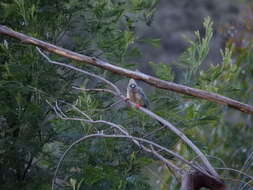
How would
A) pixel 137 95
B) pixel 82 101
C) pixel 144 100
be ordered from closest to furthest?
pixel 82 101
pixel 144 100
pixel 137 95

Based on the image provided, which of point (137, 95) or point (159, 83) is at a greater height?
point (159, 83)

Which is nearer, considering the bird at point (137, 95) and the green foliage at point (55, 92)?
the green foliage at point (55, 92)

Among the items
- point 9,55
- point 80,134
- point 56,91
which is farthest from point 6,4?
point 80,134

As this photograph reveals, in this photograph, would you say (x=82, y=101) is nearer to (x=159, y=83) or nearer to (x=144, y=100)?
(x=144, y=100)

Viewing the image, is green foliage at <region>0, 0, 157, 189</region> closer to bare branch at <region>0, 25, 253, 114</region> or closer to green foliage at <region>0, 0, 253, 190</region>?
green foliage at <region>0, 0, 253, 190</region>

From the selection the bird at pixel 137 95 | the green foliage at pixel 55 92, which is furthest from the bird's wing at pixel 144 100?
the green foliage at pixel 55 92

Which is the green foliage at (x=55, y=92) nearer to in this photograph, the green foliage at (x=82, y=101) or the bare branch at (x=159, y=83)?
the green foliage at (x=82, y=101)

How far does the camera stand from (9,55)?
15.4ft

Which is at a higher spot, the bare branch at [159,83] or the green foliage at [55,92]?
the bare branch at [159,83]

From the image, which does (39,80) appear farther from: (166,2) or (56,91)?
(166,2)

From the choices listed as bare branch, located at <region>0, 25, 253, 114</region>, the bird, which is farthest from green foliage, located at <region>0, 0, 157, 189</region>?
bare branch, located at <region>0, 25, 253, 114</region>

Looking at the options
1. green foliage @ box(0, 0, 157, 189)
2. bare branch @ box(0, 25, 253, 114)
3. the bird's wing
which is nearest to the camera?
bare branch @ box(0, 25, 253, 114)

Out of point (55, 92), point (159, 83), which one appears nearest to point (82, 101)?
point (55, 92)

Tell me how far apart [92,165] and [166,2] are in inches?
559
